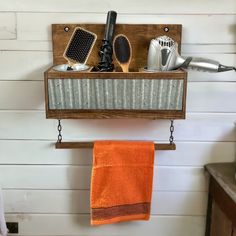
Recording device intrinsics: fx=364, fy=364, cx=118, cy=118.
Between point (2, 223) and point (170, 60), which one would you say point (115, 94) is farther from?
point (2, 223)

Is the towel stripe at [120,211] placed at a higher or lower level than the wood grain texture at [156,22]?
lower

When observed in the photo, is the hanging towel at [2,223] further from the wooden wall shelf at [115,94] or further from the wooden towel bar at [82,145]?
the wooden wall shelf at [115,94]

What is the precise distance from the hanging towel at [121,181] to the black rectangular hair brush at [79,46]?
0.89 ft

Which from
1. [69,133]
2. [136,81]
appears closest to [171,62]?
[136,81]

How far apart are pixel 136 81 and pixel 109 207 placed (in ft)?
1.45

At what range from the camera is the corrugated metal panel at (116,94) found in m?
1.01

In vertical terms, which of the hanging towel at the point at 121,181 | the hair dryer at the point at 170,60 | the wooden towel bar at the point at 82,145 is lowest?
the hanging towel at the point at 121,181

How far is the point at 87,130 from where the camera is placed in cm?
122

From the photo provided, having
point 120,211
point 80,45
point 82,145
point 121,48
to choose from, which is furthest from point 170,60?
point 120,211

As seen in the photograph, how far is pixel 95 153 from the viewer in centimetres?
114

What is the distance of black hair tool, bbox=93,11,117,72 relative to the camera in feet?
3.46

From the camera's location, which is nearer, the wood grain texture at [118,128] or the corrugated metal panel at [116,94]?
the corrugated metal panel at [116,94]

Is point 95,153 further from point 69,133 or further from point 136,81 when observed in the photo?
point 136,81

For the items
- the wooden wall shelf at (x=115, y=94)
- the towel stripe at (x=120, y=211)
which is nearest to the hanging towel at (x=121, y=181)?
the towel stripe at (x=120, y=211)
